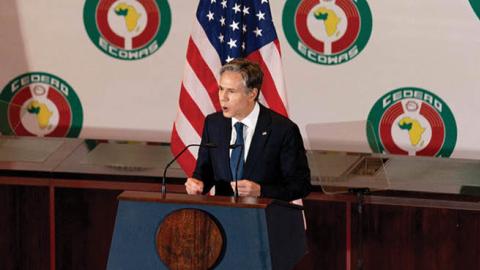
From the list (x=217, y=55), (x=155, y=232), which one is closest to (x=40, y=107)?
(x=217, y=55)

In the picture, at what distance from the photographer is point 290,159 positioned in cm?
427

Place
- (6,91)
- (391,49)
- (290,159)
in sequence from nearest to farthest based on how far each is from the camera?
(290,159), (391,49), (6,91)

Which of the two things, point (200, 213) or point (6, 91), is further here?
point (6, 91)

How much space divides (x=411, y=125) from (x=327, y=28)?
2.51 feet

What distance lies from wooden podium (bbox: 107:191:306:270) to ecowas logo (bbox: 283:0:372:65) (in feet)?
7.89

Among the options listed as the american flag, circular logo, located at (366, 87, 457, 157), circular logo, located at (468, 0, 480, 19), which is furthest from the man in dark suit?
circular logo, located at (468, 0, 480, 19)

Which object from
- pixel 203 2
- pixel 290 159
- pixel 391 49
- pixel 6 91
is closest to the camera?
pixel 290 159

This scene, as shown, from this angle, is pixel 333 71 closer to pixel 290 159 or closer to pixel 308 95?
pixel 308 95

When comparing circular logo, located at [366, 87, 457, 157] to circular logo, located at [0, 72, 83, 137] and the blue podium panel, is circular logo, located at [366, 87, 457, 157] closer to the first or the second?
circular logo, located at [0, 72, 83, 137]

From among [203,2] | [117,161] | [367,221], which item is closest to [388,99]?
[367,221]

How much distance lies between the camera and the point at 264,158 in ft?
14.0

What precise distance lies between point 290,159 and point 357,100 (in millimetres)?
1813

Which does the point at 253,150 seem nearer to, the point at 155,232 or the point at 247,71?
the point at 247,71

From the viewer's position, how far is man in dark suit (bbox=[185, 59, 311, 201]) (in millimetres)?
4188
